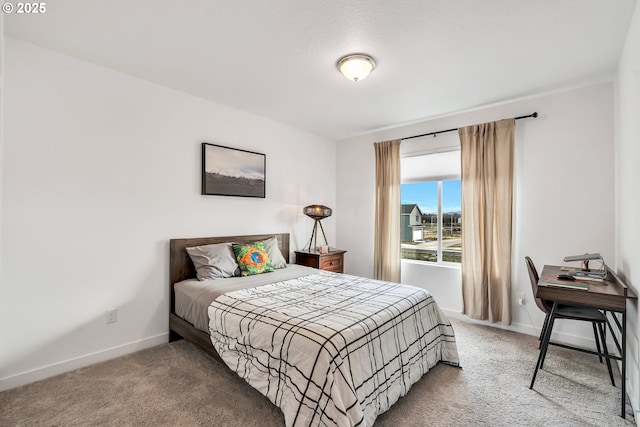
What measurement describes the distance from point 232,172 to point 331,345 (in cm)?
250

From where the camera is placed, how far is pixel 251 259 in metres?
3.27

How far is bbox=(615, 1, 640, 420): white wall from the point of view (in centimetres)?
191

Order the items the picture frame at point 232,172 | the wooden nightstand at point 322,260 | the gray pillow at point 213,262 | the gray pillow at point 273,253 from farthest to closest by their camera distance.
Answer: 1. the wooden nightstand at point 322,260
2. the gray pillow at point 273,253
3. the picture frame at point 232,172
4. the gray pillow at point 213,262

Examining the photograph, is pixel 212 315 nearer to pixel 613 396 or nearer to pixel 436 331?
pixel 436 331

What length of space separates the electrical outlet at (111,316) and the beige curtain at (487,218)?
363 centimetres

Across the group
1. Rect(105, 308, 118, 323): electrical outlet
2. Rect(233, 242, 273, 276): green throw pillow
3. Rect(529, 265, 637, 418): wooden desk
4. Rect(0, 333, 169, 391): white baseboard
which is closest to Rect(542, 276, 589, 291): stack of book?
Rect(529, 265, 637, 418): wooden desk

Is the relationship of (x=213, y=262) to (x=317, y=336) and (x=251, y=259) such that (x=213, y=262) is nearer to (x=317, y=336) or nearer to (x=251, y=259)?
(x=251, y=259)

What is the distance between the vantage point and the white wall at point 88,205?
225cm

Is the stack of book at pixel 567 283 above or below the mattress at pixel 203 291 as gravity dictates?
above

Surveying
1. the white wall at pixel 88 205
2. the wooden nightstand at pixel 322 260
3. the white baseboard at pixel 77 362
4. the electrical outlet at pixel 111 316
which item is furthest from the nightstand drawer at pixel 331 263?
the electrical outlet at pixel 111 316

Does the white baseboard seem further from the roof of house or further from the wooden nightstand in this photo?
the roof of house

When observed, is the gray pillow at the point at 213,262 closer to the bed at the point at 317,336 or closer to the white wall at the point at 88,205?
the bed at the point at 317,336

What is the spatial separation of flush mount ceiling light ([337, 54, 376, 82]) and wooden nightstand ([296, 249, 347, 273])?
2292mm

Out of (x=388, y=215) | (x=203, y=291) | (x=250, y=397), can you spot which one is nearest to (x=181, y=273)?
(x=203, y=291)
